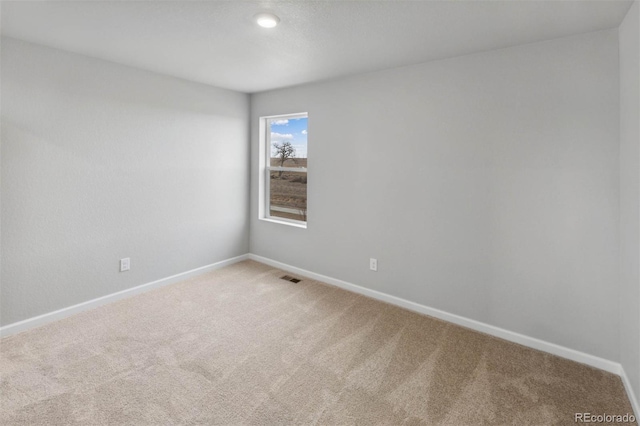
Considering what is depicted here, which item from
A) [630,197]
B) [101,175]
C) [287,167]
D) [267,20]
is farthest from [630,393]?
[101,175]

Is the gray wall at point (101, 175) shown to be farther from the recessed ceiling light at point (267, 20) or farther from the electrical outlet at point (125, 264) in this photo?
the recessed ceiling light at point (267, 20)

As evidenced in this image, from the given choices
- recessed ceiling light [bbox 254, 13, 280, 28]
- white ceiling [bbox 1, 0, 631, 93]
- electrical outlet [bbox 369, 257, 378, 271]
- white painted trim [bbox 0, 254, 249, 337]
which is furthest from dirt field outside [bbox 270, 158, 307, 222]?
recessed ceiling light [bbox 254, 13, 280, 28]

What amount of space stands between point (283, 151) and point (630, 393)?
3.94 meters

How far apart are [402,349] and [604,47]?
254 centimetres

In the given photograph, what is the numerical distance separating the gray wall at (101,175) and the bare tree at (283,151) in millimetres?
623

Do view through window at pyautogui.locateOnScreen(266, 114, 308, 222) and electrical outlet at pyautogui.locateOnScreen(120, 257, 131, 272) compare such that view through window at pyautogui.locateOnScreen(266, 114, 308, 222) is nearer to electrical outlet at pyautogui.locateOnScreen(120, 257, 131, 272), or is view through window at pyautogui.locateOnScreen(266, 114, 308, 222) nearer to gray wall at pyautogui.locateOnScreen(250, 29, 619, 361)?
gray wall at pyautogui.locateOnScreen(250, 29, 619, 361)

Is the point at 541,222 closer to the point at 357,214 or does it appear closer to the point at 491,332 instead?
the point at 491,332

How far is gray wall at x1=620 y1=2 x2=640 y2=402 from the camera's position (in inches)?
71.3

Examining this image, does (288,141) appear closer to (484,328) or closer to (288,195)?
(288,195)

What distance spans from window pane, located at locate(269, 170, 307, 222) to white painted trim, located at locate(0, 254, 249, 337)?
3.37 ft

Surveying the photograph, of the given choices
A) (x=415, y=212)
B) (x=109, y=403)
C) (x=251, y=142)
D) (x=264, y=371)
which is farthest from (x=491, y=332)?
(x=251, y=142)

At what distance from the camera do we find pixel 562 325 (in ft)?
7.87

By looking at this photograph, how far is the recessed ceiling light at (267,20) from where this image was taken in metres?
2.05

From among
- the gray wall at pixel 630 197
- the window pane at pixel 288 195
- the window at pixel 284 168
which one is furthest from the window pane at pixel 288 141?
the gray wall at pixel 630 197
